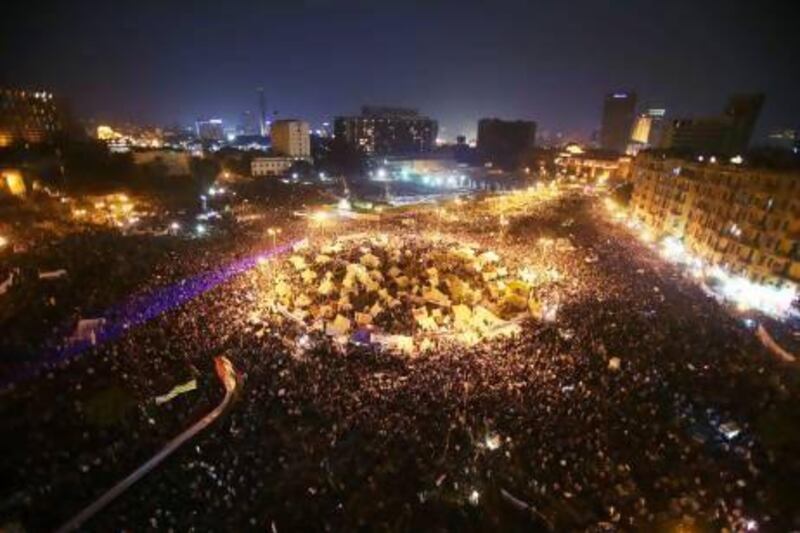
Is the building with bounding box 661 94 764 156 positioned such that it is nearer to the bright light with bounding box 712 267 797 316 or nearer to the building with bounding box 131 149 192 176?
the bright light with bounding box 712 267 797 316

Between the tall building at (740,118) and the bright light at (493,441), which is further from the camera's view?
the tall building at (740,118)

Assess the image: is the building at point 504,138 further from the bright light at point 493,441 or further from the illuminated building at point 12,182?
the bright light at point 493,441

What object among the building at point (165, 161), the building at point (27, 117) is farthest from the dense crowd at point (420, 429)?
the building at point (27, 117)

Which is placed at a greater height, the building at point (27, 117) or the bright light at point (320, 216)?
the building at point (27, 117)

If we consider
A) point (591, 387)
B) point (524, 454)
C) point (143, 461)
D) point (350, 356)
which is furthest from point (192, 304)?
point (591, 387)

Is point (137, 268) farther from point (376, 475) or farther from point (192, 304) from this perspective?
point (376, 475)

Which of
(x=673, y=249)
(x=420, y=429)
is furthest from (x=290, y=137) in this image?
(x=420, y=429)

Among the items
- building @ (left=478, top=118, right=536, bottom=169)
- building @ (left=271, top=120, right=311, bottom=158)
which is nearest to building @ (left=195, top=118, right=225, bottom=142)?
building @ (left=271, top=120, right=311, bottom=158)

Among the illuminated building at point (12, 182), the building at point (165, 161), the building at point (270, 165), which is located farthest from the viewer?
the building at point (270, 165)
